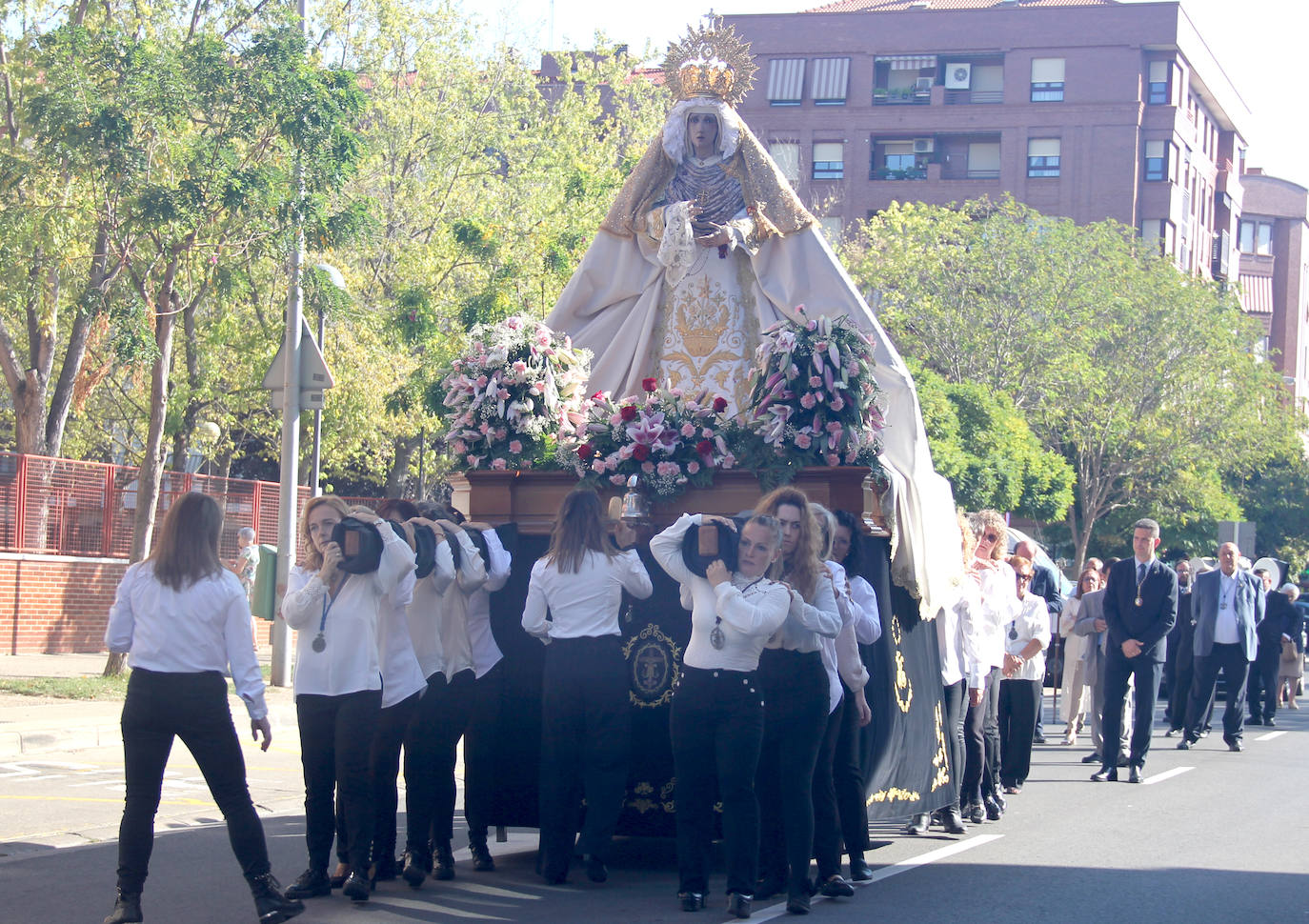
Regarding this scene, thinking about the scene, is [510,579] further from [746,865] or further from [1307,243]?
[1307,243]

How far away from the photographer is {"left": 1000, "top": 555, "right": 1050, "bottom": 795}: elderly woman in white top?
463 inches

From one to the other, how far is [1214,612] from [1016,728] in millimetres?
6123

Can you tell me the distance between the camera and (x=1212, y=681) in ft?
56.0

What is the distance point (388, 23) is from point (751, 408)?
19524 millimetres

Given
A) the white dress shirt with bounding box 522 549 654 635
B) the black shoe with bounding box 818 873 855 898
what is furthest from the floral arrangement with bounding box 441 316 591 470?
the black shoe with bounding box 818 873 855 898

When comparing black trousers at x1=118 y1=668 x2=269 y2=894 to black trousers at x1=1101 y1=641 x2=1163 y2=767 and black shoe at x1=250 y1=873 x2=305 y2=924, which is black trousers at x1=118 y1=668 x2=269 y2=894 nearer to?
black shoe at x1=250 y1=873 x2=305 y2=924

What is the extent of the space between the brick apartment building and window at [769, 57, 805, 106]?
1.9 inches

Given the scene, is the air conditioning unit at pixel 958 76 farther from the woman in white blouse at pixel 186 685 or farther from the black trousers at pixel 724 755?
the woman in white blouse at pixel 186 685

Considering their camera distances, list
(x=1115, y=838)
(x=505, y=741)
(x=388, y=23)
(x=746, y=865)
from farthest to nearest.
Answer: (x=388, y=23) → (x=1115, y=838) → (x=505, y=741) → (x=746, y=865)

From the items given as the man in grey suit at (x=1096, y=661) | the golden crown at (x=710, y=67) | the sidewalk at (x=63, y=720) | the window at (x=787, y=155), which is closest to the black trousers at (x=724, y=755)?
the golden crown at (x=710, y=67)

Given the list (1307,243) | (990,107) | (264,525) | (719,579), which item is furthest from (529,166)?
(1307,243)

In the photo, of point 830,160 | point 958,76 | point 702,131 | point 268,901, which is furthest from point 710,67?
point 958,76

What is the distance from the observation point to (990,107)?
61000 millimetres

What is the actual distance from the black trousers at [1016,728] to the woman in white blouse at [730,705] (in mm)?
5033
